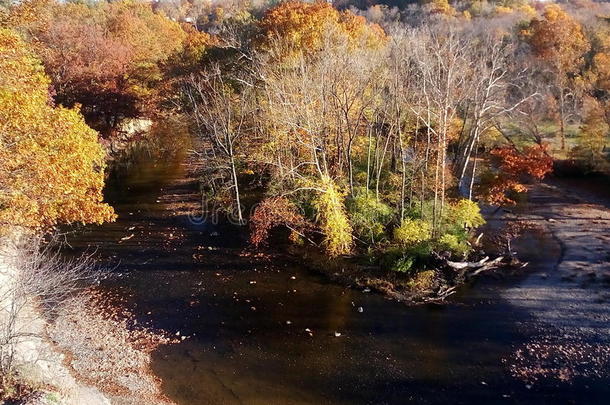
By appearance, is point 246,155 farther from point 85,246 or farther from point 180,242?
point 85,246

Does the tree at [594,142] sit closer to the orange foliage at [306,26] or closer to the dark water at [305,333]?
the dark water at [305,333]

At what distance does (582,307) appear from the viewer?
763 inches

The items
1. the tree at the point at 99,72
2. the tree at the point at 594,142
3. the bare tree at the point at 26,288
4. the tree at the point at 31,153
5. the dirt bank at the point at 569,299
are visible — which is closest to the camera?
the bare tree at the point at 26,288

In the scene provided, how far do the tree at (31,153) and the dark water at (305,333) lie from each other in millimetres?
5869

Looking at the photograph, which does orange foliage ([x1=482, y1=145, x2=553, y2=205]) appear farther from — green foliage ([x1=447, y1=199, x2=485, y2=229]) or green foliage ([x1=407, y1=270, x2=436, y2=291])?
green foliage ([x1=407, y1=270, x2=436, y2=291])

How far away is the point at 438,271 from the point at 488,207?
11.9 meters

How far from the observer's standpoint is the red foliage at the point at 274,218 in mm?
25562

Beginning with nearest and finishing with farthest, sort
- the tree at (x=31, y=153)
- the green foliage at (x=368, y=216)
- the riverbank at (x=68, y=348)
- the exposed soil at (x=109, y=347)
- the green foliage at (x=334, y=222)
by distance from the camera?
1. the riverbank at (x=68, y=348)
2. the exposed soil at (x=109, y=347)
3. the tree at (x=31, y=153)
4. the green foliage at (x=334, y=222)
5. the green foliage at (x=368, y=216)

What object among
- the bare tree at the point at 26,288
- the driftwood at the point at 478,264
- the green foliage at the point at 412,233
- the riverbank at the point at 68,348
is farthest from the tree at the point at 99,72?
the driftwood at the point at 478,264

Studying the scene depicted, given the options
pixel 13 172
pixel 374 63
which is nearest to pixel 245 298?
pixel 13 172

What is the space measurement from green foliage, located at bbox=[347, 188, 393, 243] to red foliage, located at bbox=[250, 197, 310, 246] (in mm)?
2811

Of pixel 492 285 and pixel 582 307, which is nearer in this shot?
pixel 582 307

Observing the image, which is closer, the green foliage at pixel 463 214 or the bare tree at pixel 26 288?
the bare tree at pixel 26 288

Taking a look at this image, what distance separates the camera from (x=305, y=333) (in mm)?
18359
